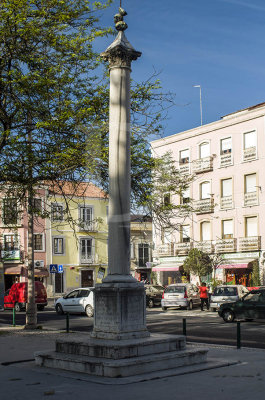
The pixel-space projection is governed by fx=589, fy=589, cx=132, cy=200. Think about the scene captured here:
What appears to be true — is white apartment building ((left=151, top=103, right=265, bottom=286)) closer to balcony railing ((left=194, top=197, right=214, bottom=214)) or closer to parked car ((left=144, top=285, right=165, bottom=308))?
balcony railing ((left=194, top=197, right=214, bottom=214))

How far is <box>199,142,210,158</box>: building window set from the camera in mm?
48963

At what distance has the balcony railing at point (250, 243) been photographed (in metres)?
43.8

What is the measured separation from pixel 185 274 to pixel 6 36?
124 feet

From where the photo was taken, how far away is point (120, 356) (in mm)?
10703

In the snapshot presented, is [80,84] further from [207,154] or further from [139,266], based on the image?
[139,266]

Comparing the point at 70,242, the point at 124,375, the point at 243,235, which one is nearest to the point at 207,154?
the point at 243,235

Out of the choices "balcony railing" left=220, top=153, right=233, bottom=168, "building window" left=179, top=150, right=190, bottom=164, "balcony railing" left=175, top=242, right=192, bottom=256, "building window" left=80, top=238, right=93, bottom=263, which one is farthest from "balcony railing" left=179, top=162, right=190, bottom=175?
"building window" left=80, top=238, right=93, bottom=263

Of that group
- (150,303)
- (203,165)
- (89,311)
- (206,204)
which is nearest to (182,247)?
(206,204)

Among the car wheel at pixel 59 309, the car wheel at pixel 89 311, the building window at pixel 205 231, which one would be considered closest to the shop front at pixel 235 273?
the building window at pixel 205 231

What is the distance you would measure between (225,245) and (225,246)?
0.08 meters

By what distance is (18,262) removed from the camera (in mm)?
54812

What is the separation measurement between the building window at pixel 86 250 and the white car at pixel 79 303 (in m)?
26.0

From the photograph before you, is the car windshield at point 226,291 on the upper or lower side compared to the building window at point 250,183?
lower

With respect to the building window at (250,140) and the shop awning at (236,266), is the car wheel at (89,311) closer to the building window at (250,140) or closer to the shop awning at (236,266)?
the shop awning at (236,266)
